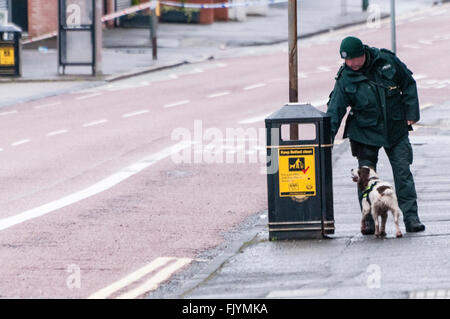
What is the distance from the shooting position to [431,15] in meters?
49.9

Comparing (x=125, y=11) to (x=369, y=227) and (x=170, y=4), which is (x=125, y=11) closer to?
(x=170, y=4)

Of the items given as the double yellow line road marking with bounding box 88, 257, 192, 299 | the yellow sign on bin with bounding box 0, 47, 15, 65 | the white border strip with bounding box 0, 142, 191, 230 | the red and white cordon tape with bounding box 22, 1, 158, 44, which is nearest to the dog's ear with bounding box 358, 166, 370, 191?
the double yellow line road marking with bounding box 88, 257, 192, 299

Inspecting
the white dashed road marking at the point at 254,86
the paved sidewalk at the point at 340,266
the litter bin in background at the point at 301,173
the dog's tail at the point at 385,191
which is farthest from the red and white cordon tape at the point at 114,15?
the dog's tail at the point at 385,191

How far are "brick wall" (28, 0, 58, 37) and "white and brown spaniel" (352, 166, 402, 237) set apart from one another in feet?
100

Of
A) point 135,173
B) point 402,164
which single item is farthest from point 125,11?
point 402,164

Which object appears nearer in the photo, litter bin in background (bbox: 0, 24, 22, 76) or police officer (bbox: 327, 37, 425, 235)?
police officer (bbox: 327, 37, 425, 235)

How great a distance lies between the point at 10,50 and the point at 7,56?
211mm

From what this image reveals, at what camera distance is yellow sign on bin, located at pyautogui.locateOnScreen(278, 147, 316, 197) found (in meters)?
11.2

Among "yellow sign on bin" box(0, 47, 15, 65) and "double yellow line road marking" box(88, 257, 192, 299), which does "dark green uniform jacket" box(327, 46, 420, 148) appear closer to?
"double yellow line road marking" box(88, 257, 192, 299)

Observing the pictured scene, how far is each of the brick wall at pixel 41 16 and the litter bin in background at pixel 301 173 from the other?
1194 inches

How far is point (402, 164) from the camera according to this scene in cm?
1148

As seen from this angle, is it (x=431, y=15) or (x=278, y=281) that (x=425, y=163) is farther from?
(x=431, y=15)
